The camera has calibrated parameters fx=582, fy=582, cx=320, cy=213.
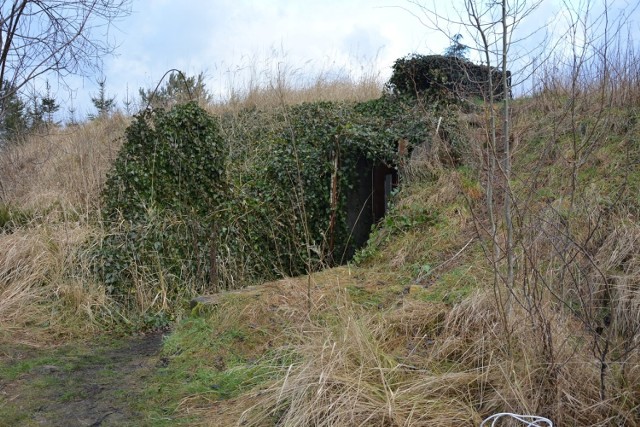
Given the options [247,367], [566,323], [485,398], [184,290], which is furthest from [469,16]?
[184,290]

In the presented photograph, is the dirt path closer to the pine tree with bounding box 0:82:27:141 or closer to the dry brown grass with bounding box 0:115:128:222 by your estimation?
the dry brown grass with bounding box 0:115:128:222

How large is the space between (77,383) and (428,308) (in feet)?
8.00

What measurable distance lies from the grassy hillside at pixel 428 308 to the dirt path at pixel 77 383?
0.16m

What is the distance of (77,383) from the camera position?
3990 millimetres

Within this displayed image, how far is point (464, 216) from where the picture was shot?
5.98 metres

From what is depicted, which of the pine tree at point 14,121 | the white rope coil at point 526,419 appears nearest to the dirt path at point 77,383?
the white rope coil at point 526,419

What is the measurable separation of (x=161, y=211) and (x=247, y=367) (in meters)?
3.59

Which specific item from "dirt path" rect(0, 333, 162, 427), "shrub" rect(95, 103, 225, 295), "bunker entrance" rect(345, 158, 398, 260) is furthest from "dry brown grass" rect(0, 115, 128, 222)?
"bunker entrance" rect(345, 158, 398, 260)

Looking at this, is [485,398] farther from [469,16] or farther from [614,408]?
[469,16]

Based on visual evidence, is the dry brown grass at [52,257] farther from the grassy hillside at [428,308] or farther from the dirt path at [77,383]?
the dirt path at [77,383]

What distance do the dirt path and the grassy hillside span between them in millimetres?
156

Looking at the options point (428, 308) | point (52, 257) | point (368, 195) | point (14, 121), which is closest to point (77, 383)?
point (52, 257)

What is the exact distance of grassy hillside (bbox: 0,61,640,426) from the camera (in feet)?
9.11

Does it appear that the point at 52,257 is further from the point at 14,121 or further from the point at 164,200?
the point at 14,121
